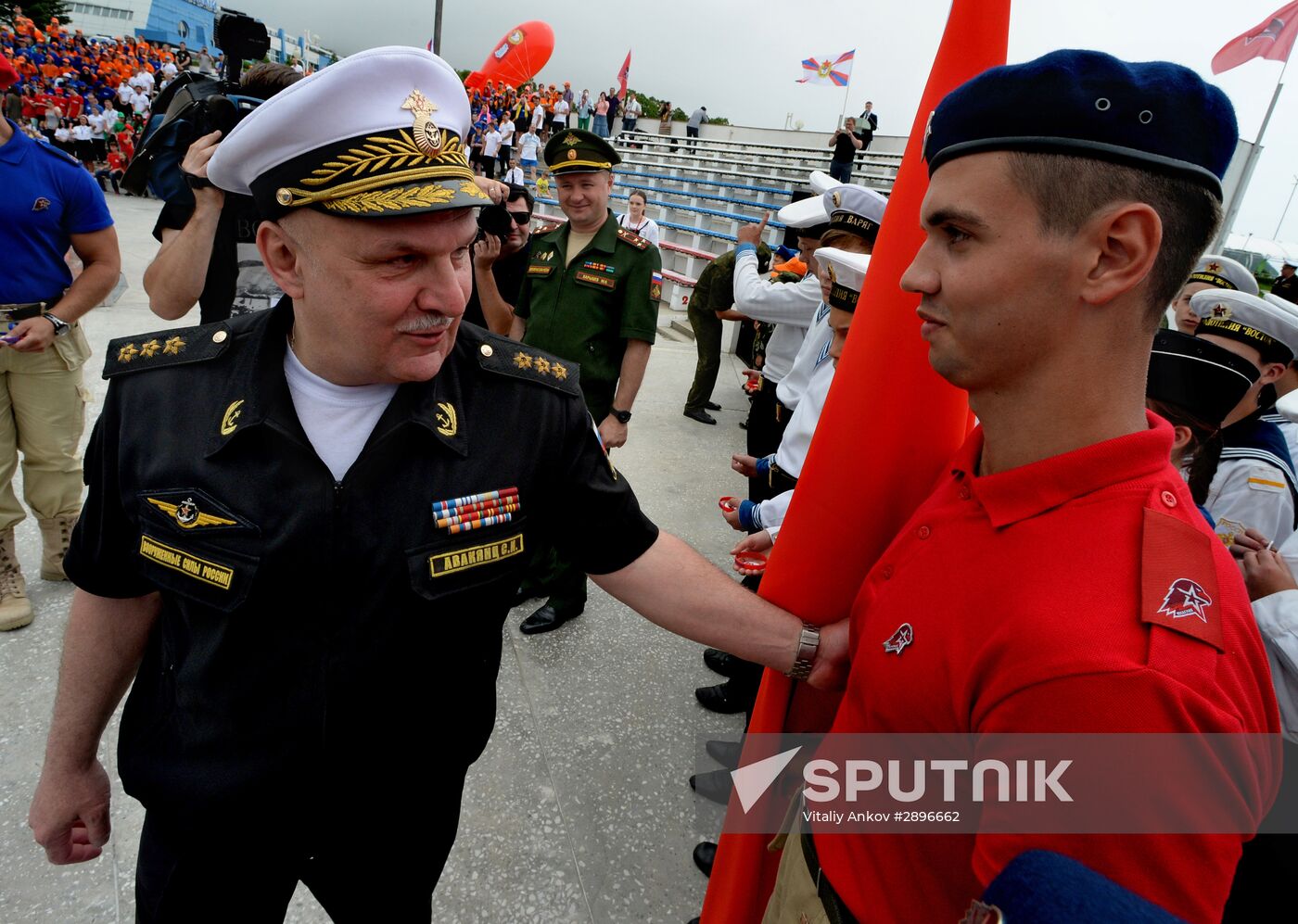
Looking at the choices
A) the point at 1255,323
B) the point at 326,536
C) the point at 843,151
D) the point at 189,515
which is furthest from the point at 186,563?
the point at 843,151

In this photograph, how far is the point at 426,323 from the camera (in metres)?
1.22

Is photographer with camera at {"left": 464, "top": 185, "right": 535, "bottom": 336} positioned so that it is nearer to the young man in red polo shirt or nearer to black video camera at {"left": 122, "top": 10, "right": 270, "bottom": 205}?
black video camera at {"left": 122, "top": 10, "right": 270, "bottom": 205}

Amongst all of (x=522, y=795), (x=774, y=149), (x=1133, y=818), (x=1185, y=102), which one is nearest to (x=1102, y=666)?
(x=1133, y=818)

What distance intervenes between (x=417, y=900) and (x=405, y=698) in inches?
21.6

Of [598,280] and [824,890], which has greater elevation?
[598,280]

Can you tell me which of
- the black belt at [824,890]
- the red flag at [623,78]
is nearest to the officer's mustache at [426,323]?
the black belt at [824,890]

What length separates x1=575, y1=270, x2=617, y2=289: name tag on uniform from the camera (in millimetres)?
3613

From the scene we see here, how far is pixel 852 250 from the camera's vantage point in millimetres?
2930

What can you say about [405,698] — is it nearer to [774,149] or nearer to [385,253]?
[385,253]

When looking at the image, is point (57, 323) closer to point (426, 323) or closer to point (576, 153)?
point (576, 153)

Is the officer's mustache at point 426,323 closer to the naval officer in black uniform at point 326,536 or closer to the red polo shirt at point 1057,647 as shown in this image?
the naval officer in black uniform at point 326,536

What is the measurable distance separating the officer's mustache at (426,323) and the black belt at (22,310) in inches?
113

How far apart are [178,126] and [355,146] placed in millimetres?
1805

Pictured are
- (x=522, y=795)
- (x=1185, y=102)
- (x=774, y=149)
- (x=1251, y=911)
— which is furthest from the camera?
(x=774, y=149)
